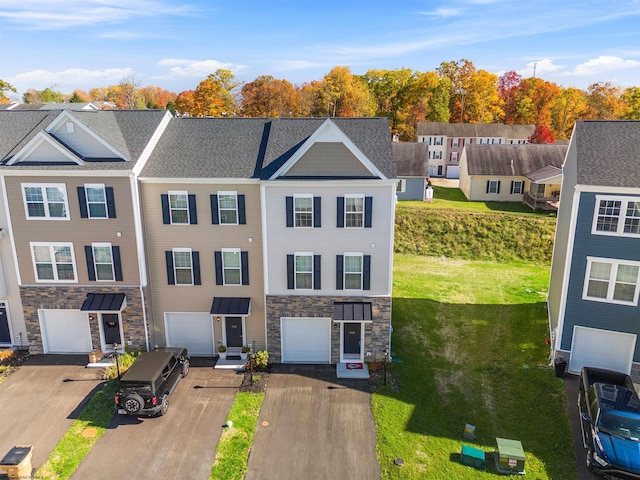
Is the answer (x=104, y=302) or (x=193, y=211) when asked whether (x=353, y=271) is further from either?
(x=104, y=302)

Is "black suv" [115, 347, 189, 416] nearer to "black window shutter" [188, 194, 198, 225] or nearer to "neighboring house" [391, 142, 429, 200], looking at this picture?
"black window shutter" [188, 194, 198, 225]

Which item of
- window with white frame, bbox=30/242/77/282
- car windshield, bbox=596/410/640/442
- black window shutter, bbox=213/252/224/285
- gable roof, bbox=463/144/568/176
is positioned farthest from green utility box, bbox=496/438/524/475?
gable roof, bbox=463/144/568/176

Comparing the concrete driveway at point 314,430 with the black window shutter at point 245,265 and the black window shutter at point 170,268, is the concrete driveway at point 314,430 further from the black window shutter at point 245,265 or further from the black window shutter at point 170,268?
the black window shutter at point 170,268

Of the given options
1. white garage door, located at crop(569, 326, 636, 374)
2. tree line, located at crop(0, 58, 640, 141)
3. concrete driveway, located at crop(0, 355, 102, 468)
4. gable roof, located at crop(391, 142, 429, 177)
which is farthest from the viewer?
tree line, located at crop(0, 58, 640, 141)

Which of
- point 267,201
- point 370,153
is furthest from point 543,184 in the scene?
point 267,201

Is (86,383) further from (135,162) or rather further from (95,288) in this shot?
(135,162)

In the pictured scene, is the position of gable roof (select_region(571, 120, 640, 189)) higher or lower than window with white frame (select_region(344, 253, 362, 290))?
higher

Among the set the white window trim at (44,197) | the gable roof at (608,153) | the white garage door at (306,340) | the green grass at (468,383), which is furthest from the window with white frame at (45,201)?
the gable roof at (608,153)

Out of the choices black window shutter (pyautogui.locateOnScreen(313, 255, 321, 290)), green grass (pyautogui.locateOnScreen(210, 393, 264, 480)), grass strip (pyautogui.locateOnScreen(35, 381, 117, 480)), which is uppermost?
black window shutter (pyautogui.locateOnScreen(313, 255, 321, 290))
